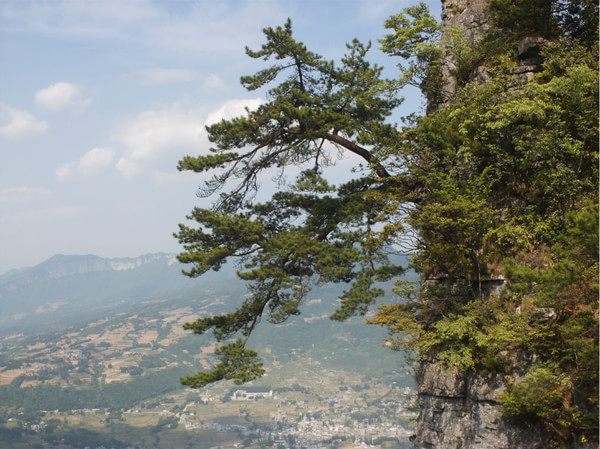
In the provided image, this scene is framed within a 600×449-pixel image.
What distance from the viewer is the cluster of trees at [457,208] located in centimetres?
793

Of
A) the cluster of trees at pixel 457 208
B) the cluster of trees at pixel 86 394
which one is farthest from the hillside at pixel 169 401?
the cluster of trees at pixel 457 208

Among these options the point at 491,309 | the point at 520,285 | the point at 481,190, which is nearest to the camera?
the point at 520,285

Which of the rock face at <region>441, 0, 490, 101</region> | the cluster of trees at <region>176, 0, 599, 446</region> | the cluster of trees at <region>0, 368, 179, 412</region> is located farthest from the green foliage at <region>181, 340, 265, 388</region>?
the cluster of trees at <region>0, 368, 179, 412</region>

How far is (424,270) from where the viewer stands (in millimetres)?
11234

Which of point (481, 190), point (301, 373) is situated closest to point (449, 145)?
point (481, 190)

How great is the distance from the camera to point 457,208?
9445mm

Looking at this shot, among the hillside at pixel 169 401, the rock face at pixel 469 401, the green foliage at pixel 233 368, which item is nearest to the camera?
the rock face at pixel 469 401

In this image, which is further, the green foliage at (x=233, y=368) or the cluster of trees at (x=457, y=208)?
the green foliage at (x=233, y=368)

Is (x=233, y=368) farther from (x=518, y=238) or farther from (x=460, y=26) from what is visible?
(x=460, y=26)

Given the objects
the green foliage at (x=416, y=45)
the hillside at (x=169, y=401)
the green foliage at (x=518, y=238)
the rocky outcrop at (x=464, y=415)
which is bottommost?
the hillside at (x=169, y=401)

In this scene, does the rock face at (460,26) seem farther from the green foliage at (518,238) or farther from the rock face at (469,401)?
the green foliage at (518,238)

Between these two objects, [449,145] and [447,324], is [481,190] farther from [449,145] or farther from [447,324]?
[447,324]

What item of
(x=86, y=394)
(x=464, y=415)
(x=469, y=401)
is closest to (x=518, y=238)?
(x=469, y=401)

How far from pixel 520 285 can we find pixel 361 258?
5.14 m
